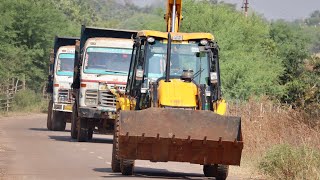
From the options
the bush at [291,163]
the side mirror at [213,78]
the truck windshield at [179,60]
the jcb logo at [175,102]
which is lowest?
the bush at [291,163]

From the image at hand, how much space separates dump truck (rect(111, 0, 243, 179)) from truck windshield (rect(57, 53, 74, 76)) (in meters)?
18.3

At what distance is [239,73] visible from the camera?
64.3 meters

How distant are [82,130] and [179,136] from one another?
14.9m

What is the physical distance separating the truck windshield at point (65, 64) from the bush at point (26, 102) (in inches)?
1097

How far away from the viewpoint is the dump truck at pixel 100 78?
32.6 m

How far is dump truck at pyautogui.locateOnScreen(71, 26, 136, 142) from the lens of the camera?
3262 centimetres

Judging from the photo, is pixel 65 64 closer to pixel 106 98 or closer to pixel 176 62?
pixel 106 98

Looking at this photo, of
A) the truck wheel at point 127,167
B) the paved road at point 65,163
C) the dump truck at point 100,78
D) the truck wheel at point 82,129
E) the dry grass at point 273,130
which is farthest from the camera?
the truck wheel at point 82,129

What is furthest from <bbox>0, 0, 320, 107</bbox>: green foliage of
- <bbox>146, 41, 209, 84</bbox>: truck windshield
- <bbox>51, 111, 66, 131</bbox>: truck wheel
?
<bbox>146, 41, 209, 84</bbox>: truck windshield

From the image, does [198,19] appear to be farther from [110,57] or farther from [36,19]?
[110,57]

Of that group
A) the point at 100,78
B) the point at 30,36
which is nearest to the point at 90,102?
the point at 100,78

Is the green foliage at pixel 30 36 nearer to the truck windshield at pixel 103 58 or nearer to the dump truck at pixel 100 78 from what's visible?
the dump truck at pixel 100 78

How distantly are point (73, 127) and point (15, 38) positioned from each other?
3664cm

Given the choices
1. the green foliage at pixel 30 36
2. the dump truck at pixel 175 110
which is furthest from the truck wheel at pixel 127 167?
the green foliage at pixel 30 36
